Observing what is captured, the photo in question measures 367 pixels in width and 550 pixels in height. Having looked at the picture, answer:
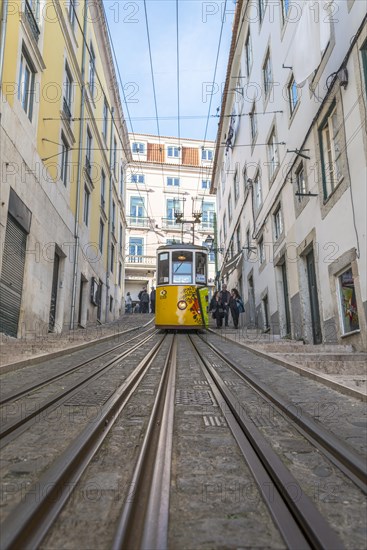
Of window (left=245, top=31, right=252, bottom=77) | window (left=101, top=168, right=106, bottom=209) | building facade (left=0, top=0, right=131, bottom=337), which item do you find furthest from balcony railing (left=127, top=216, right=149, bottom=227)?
window (left=245, top=31, right=252, bottom=77)

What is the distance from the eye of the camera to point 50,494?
1.66 m

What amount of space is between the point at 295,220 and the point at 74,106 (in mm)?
9134

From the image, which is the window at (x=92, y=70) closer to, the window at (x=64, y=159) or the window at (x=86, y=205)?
the window at (x=86, y=205)

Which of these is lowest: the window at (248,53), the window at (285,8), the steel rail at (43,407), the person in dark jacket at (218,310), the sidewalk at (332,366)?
the steel rail at (43,407)

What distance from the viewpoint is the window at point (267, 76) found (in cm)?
1363

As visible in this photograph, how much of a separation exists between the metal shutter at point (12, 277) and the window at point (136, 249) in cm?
2895

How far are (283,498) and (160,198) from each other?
132ft

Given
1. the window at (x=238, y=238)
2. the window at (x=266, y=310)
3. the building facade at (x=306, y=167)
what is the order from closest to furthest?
1. the building facade at (x=306, y=167)
2. the window at (x=266, y=310)
3. the window at (x=238, y=238)

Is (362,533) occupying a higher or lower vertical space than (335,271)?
lower

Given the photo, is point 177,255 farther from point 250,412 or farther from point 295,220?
point 250,412

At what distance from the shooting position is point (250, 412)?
3.17m

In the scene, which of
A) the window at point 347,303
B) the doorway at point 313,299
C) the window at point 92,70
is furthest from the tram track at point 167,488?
the window at point 92,70

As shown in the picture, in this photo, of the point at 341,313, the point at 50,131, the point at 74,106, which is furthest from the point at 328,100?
the point at 74,106

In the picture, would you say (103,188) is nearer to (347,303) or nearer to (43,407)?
(347,303)
